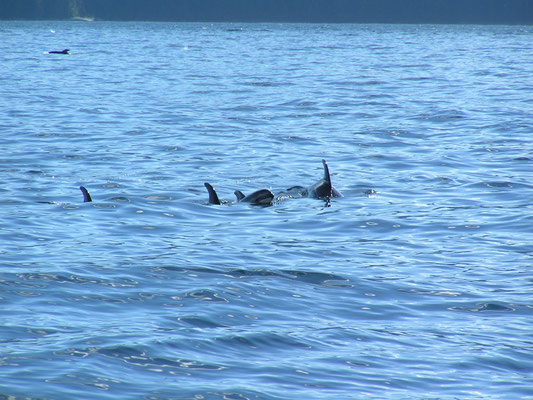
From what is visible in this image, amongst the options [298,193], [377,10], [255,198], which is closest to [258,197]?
[255,198]

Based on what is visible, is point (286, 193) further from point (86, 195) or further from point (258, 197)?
point (86, 195)

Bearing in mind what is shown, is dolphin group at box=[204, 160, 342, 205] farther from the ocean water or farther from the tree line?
the tree line

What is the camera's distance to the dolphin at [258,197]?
13008mm

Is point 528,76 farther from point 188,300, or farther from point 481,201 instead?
point 188,300

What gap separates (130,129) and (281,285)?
1379 cm

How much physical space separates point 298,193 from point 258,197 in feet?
3.73

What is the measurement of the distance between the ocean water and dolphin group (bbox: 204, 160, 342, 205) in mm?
229

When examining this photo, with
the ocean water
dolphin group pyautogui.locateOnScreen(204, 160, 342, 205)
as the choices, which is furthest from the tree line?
dolphin group pyautogui.locateOnScreen(204, 160, 342, 205)

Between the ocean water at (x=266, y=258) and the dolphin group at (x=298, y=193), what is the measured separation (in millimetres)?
229

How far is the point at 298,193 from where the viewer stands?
13922 mm

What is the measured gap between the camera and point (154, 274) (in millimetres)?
9008

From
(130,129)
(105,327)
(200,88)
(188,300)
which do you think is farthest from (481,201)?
(200,88)

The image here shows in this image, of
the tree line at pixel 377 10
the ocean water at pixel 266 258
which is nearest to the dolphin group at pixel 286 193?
the ocean water at pixel 266 258

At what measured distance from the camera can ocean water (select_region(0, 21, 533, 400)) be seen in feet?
21.2
